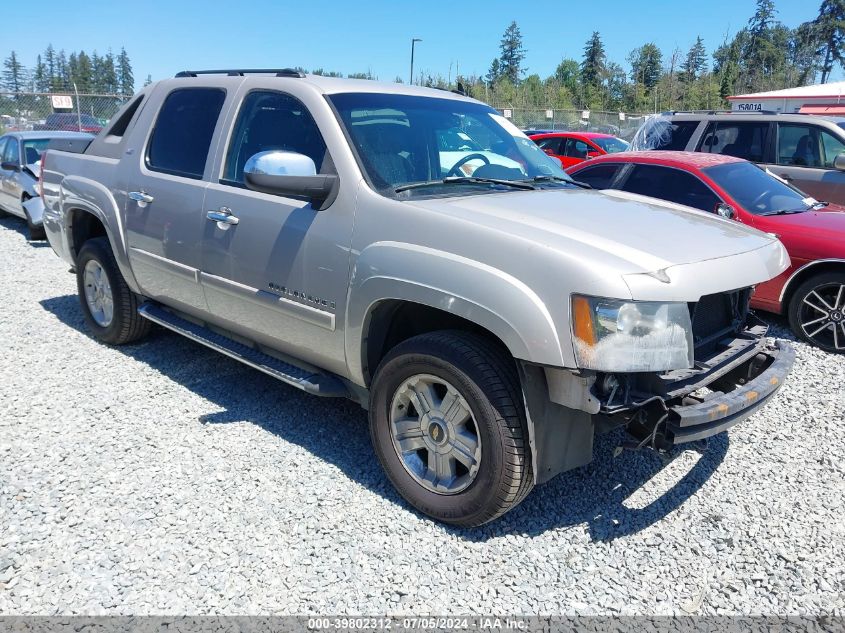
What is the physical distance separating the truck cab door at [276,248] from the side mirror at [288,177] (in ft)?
0.29

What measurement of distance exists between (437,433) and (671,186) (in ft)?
15.0

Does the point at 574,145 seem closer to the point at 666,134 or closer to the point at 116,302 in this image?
the point at 666,134

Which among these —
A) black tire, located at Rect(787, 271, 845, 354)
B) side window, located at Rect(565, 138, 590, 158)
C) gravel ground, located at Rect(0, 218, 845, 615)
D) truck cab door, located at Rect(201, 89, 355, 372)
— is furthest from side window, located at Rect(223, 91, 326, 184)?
side window, located at Rect(565, 138, 590, 158)

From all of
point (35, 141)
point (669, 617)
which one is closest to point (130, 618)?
point (669, 617)

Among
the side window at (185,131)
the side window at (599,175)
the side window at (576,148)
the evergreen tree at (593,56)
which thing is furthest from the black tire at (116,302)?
the evergreen tree at (593,56)

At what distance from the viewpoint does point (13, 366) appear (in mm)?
4926

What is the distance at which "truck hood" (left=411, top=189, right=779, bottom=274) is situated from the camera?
8.68 feet

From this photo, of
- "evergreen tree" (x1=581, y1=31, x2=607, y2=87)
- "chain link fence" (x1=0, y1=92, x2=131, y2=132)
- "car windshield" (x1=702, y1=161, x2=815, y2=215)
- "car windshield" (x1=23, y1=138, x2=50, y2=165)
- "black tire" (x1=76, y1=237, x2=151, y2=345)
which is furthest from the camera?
"evergreen tree" (x1=581, y1=31, x2=607, y2=87)

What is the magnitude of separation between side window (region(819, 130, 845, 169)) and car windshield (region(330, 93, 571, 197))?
5468mm

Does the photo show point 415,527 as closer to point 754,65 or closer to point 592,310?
point 592,310

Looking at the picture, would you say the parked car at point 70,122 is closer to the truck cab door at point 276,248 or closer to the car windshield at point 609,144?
the car windshield at point 609,144

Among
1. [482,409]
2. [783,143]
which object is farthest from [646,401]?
[783,143]

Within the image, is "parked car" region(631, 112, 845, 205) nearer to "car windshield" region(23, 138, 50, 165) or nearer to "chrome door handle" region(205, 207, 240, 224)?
"chrome door handle" region(205, 207, 240, 224)

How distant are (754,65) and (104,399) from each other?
255 ft
